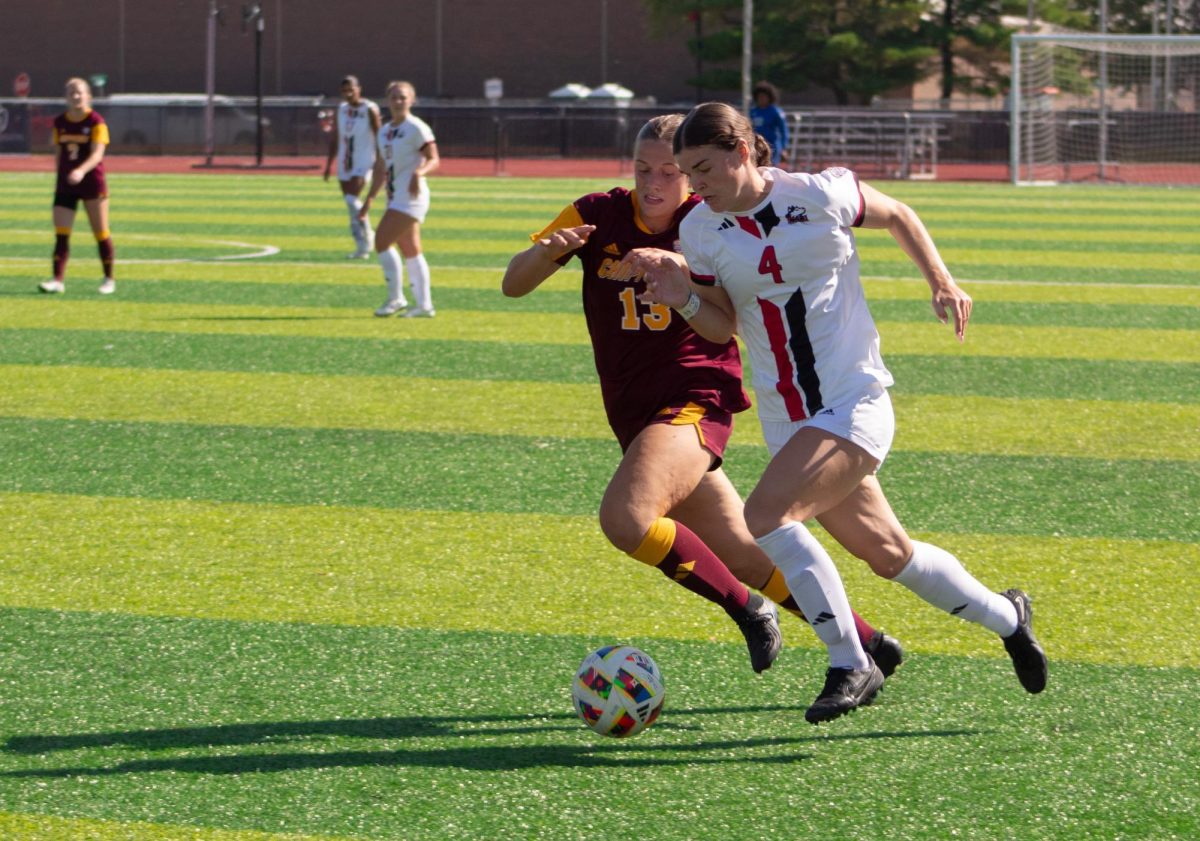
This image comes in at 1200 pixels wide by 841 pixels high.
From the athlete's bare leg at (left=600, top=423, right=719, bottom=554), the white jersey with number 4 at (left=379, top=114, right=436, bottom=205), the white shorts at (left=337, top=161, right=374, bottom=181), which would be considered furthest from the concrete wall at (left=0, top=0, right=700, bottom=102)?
the athlete's bare leg at (left=600, top=423, right=719, bottom=554)

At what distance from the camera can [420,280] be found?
1457 cm

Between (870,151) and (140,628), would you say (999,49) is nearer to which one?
(870,151)

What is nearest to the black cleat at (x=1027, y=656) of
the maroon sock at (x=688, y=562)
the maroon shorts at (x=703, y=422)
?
the maroon sock at (x=688, y=562)

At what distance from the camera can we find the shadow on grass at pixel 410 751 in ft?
15.3

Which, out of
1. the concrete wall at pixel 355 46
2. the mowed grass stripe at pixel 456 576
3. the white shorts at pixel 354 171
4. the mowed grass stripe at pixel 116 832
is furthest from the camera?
the concrete wall at pixel 355 46

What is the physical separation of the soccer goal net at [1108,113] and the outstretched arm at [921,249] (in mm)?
32592

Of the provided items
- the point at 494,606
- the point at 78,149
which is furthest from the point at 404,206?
the point at 494,606

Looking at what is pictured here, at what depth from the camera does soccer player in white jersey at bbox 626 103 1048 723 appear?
483 cm

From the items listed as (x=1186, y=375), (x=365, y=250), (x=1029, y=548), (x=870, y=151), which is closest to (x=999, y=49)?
(x=870, y=151)

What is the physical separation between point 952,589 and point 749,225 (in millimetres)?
1249

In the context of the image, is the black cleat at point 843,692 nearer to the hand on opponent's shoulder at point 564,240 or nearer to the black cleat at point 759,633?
the black cleat at point 759,633

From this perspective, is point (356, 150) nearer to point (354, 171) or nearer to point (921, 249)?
point (354, 171)

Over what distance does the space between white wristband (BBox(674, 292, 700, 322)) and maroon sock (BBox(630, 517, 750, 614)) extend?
2.18 ft

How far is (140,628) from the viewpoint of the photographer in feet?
19.5
